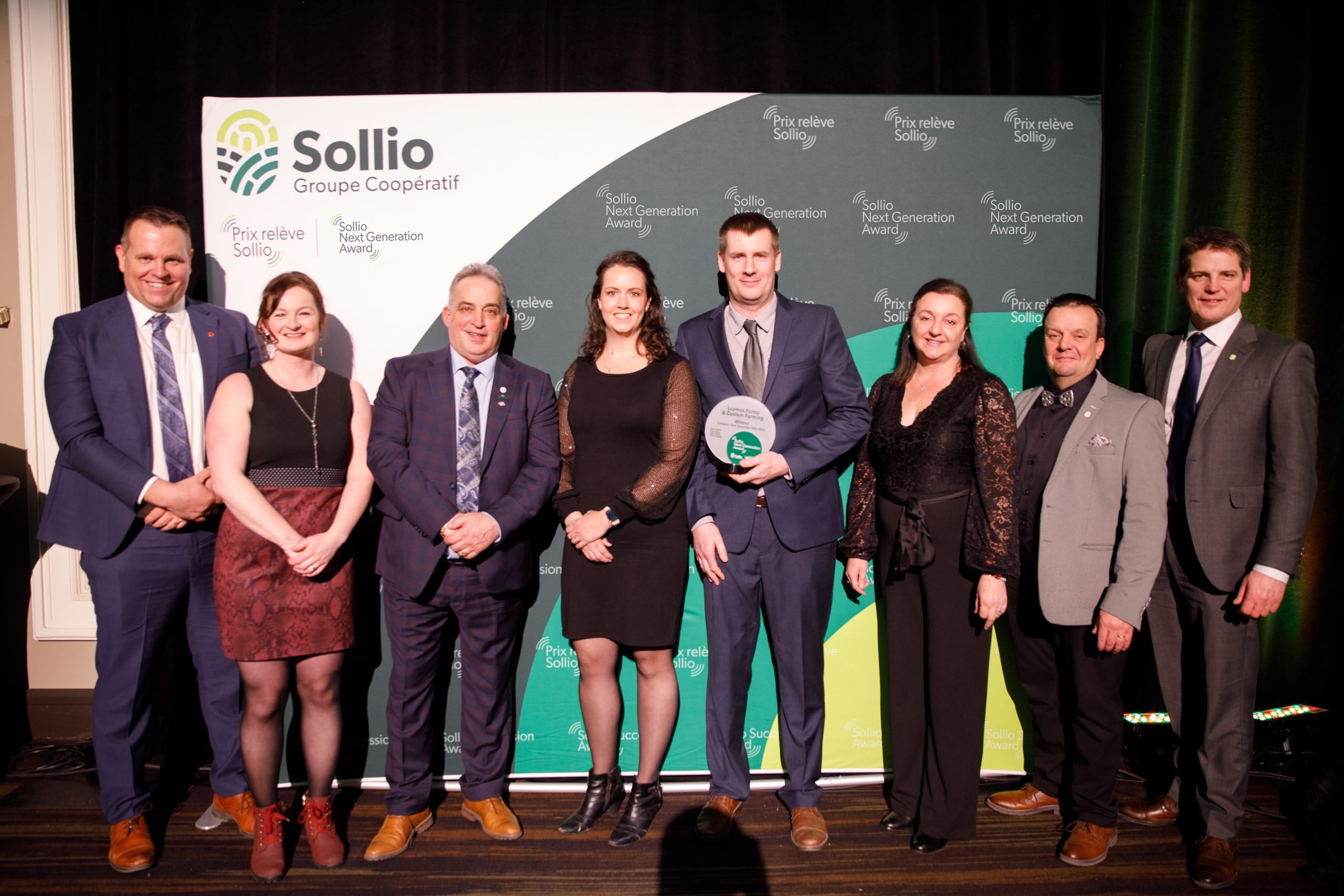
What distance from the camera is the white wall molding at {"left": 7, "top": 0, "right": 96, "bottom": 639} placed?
134 inches

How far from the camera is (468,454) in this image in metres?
2.50

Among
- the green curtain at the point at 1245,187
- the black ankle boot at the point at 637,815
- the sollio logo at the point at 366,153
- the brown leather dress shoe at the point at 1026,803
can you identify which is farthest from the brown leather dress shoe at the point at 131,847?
the green curtain at the point at 1245,187

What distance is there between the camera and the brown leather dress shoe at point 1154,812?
9.01ft

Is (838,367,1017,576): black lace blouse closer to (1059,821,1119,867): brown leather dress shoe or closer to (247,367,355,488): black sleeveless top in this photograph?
(1059,821,1119,867): brown leather dress shoe

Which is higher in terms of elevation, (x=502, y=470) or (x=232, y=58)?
(x=232, y=58)

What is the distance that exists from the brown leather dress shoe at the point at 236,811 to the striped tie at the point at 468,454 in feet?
4.36

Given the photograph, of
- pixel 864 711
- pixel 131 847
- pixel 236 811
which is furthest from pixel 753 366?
pixel 131 847

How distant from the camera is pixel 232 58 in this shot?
3463 millimetres

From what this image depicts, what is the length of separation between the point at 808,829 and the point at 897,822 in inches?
13.9

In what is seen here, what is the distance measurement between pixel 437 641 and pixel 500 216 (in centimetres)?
162

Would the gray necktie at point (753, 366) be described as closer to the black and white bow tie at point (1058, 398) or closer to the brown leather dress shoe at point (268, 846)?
the black and white bow tie at point (1058, 398)

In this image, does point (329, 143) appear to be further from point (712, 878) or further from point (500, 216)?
point (712, 878)

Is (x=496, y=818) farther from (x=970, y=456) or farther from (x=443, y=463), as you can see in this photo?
(x=970, y=456)

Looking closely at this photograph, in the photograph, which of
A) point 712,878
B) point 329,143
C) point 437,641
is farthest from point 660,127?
point 712,878
